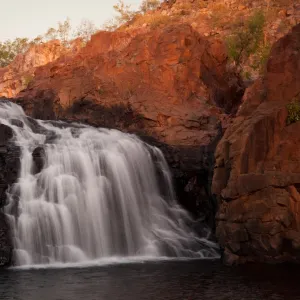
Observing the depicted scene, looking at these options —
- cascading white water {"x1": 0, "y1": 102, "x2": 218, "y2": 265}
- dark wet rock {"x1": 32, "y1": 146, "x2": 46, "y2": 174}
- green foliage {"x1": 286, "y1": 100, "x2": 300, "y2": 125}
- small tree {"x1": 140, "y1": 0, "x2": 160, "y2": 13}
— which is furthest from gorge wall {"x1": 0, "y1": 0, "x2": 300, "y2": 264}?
small tree {"x1": 140, "y1": 0, "x2": 160, "y2": 13}

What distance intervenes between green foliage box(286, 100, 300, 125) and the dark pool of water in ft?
22.3

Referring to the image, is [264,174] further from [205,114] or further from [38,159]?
[205,114]

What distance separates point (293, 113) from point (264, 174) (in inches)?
141

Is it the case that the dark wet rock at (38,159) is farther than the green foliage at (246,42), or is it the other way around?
the green foliage at (246,42)

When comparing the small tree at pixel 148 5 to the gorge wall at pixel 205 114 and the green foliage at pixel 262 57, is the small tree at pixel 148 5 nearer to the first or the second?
the green foliage at pixel 262 57

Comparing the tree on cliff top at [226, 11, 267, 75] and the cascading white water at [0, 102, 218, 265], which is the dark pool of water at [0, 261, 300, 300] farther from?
the tree on cliff top at [226, 11, 267, 75]

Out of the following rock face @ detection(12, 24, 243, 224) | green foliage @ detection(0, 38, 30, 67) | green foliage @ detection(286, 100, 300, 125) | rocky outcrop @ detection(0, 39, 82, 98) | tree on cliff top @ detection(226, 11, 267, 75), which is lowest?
green foliage @ detection(286, 100, 300, 125)

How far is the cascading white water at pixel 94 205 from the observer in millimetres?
25047

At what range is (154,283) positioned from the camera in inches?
741

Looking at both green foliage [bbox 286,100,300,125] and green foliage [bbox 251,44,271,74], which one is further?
green foliage [bbox 251,44,271,74]

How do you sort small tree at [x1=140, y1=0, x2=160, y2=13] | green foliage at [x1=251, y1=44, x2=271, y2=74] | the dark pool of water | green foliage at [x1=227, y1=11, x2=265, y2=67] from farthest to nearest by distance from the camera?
small tree at [x1=140, y1=0, x2=160, y2=13], green foliage at [x1=227, y1=11, x2=265, y2=67], green foliage at [x1=251, y1=44, x2=271, y2=74], the dark pool of water

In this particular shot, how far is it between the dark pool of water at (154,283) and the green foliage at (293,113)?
6810 mm

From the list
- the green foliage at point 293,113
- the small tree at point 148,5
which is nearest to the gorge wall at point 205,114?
the green foliage at point 293,113

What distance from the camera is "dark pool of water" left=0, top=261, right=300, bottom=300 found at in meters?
16.9
